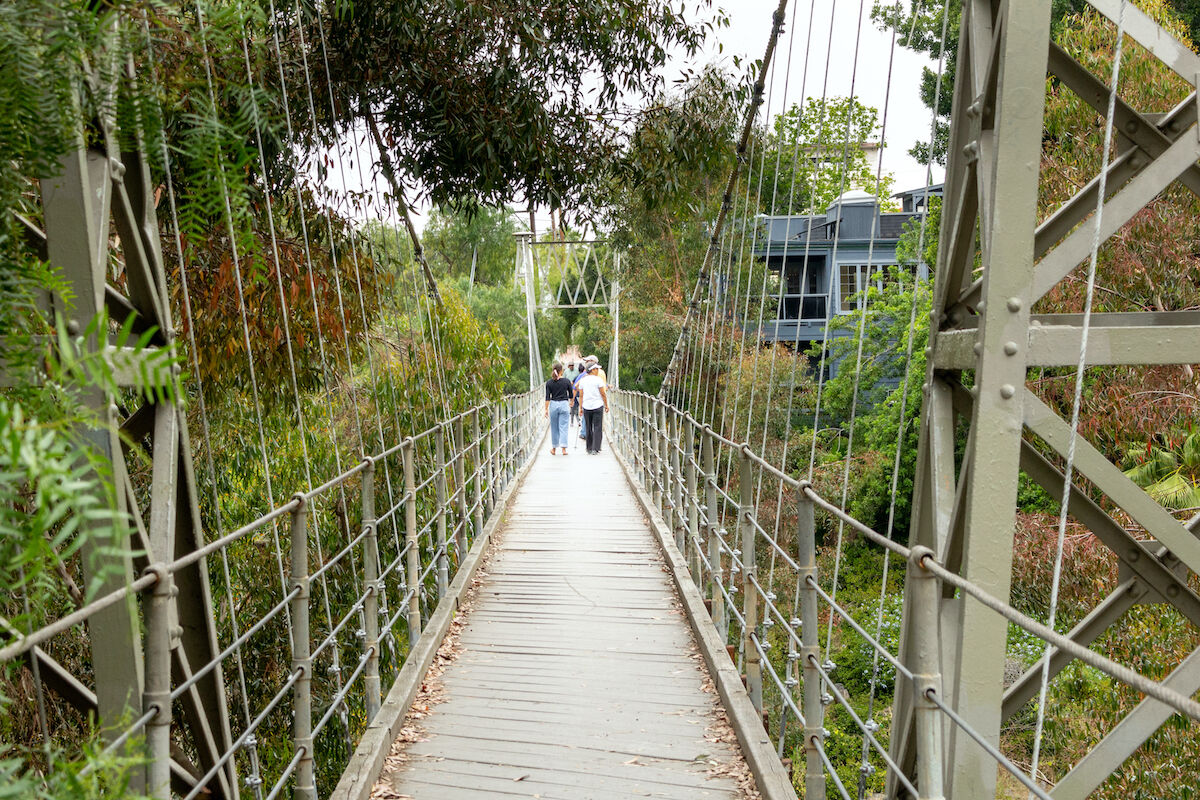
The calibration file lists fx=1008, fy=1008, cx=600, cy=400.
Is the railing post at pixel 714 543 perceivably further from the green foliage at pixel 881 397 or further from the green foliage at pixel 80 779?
the green foliage at pixel 881 397

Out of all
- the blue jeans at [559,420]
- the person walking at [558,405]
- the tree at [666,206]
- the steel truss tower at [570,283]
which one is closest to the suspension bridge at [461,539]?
the tree at [666,206]

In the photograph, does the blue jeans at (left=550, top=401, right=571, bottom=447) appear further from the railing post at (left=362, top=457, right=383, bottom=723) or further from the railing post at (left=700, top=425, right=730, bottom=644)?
the railing post at (left=362, top=457, right=383, bottom=723)

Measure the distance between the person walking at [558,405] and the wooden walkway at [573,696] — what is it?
5864 mm

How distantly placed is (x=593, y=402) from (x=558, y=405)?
657 mm

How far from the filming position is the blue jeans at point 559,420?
13.8 meters

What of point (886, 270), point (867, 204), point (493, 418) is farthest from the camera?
point (867, 204)

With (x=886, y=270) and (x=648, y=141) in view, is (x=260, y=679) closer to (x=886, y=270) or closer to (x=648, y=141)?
(x=648, y=141)

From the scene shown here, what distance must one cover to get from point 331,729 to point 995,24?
4.09 metres

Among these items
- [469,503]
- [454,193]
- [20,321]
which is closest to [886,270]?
[469,503]

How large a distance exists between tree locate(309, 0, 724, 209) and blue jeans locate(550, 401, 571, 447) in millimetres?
7693

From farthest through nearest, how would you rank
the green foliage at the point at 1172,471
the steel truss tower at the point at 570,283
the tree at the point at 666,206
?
the steel truss tower at the point at 570,283 < the green foliage at the point at 1172,471 < the tree at the point at 666,206

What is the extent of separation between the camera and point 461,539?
665cm

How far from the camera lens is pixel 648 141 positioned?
6.36 meters

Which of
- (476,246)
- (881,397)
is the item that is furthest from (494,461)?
(476,246)
